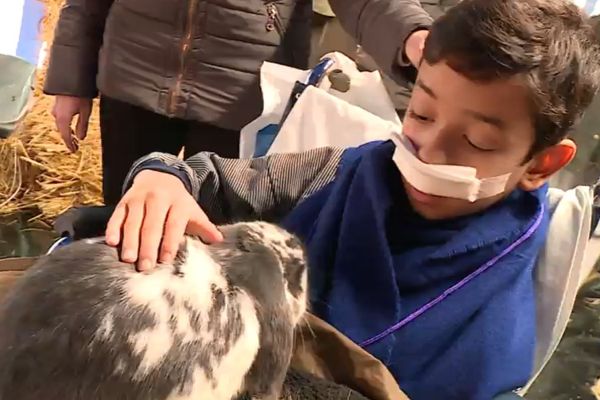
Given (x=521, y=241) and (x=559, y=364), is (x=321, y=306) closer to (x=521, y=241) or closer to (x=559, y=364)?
(x=521, y=241)

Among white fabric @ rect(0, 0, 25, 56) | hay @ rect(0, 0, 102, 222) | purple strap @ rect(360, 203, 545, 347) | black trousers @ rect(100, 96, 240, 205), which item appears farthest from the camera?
white fabric @ rect(0, 0, 25, 56)

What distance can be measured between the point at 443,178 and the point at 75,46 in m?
0.84

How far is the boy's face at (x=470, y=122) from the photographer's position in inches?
39.1

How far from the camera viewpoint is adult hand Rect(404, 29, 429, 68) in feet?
4.12

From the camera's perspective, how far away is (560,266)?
1.16 metres

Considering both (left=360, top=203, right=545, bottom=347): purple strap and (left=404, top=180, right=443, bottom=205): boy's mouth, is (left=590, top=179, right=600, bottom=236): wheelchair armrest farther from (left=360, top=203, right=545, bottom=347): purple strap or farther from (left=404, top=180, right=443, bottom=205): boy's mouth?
(left=404, top=180, right=443, bottom=205): boy's mouth

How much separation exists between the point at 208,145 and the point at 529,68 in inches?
28.5

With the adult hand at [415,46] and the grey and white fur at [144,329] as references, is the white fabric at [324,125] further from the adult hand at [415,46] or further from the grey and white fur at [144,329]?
the grey and white fur at [144,329]

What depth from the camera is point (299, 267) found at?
3.35ft

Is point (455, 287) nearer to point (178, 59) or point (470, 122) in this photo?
point (470, 122)

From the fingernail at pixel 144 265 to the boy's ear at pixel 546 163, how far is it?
1.65 ft

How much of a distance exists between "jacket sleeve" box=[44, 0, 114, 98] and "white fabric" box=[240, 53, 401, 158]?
339 millimetres

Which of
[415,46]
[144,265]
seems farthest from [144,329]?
[415,46]

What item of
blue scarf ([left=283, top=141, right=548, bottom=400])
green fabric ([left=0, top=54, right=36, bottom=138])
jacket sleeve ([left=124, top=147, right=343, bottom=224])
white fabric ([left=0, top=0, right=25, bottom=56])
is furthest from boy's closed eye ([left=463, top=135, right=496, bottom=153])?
white fabric ([left=0, top=0, right=25, bottom=56])
